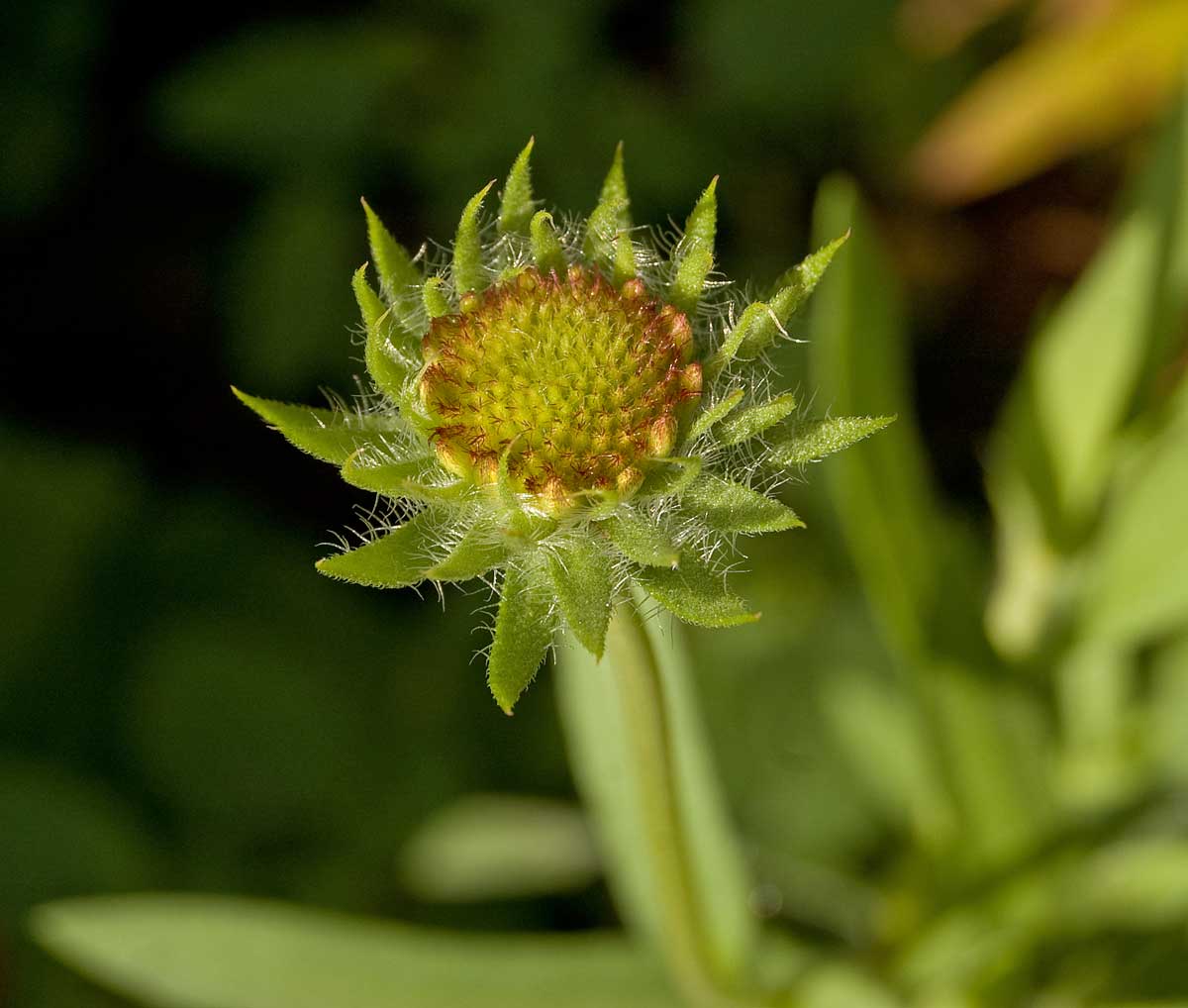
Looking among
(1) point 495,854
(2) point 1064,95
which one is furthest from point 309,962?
(2) point 1064,95

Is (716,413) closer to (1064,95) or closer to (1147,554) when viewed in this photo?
(1147,554)

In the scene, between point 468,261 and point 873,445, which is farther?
point 873,445

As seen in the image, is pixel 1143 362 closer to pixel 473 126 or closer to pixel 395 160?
pixel 473 126

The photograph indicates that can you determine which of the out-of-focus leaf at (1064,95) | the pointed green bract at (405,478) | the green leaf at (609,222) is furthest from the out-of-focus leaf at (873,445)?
the out-of-focus leaf at (1064,95)

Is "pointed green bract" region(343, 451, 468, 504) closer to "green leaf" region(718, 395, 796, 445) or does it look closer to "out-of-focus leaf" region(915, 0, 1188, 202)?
"green leaf" region(718, 395, 796, 445)

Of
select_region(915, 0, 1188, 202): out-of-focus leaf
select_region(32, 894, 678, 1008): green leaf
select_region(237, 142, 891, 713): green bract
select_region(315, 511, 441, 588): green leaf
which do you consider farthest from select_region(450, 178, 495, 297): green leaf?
select_region(915, 0, 1188, 202): out-of-focus leaf

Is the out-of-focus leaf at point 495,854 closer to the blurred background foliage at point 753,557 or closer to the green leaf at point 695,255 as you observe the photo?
the blurred background foliage at point 753,557
